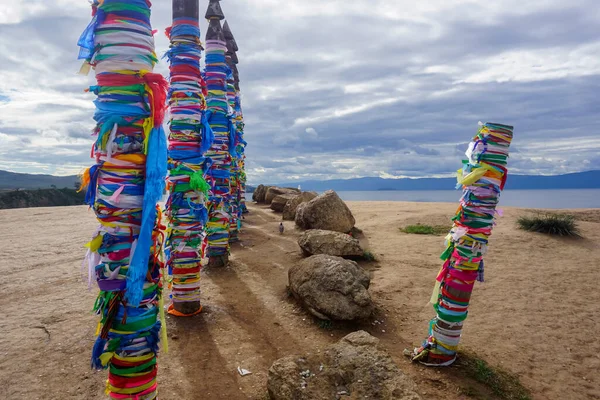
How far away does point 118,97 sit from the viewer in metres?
2.37

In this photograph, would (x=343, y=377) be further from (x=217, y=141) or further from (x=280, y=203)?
(x=280, y=203)

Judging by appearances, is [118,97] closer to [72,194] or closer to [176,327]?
[176,327]

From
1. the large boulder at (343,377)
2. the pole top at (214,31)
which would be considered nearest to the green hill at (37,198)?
the pole top at (214,31)

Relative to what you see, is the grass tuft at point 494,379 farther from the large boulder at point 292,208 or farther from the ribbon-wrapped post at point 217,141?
the large boulder at point 292,208

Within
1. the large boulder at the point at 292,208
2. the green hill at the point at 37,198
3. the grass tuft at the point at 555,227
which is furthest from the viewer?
the green hill at the point at 37,198

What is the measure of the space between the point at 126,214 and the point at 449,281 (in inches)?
143


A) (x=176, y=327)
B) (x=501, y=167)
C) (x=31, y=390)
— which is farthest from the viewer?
(x=176, y=327)

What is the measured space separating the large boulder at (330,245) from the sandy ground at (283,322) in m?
0.57

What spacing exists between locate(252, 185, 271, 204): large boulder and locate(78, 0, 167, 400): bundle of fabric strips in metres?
21.6

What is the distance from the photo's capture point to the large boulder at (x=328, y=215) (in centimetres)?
1108

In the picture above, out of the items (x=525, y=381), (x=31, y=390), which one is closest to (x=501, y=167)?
(x=525, y=381)

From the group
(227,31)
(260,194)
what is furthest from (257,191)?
(227,31)

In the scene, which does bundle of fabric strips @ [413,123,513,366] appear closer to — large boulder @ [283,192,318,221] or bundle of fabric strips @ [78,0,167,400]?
bundle of fabric strips @ [78,0,167,400]

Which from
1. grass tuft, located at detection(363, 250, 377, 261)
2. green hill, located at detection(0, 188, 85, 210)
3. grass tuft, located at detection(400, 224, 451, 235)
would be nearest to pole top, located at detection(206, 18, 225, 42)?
grass tuft, located at detection(363, 250, 377, 261)
